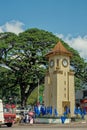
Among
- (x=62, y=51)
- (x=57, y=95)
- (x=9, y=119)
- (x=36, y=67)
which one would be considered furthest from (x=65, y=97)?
(x=36, y=67)

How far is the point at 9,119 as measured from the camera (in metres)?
33.3

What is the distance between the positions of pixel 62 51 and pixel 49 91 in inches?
183

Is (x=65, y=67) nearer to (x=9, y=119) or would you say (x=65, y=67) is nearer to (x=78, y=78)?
(x=9, y=119)

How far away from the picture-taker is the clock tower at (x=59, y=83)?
38.3 meters

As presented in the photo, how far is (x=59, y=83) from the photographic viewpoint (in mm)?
38406

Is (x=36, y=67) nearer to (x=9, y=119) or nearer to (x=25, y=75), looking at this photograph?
(x=25, y=75)

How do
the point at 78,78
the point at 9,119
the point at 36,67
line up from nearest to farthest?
the point at 9,119, the point at 36,67, the point at 78,78

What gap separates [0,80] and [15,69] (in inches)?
120

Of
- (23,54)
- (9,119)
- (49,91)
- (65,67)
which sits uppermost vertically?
(23,54)

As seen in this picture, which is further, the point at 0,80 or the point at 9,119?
the point at 0,80

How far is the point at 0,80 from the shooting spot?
58.7 metres

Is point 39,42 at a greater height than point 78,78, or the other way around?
point 39,42

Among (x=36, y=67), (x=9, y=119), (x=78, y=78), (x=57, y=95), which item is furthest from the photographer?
(x=78, y=78)

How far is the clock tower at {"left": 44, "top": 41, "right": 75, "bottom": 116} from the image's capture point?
1510 inches
